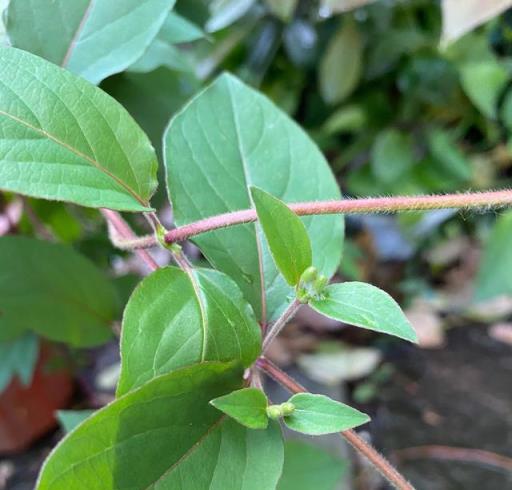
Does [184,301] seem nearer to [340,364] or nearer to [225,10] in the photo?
[225,10]

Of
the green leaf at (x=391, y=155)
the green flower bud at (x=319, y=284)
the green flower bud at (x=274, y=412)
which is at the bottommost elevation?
the green leaf at (x=391, y=155)

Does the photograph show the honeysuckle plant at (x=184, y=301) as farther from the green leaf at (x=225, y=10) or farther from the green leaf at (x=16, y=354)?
the green leaf at (x=225, y=10)

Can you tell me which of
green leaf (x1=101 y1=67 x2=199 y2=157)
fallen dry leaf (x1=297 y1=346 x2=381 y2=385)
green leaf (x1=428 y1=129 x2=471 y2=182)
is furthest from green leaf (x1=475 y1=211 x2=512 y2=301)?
green leaf (x1=101 y1=67 x2=199 y2=157)

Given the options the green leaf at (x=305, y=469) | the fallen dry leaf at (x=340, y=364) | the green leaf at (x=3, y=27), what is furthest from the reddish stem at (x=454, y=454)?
the green leaf at (x=3, y=27)

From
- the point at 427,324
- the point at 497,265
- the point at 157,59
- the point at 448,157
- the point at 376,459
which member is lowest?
the point at 427,324

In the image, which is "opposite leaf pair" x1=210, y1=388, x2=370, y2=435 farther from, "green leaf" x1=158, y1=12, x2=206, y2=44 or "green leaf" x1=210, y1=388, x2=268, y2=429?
"green leaf" x1=158, y1=12, x2=206, y2=44

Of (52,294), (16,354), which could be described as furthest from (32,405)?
(52,294)
